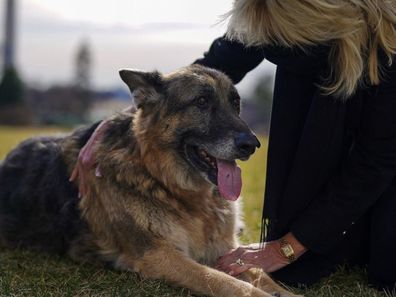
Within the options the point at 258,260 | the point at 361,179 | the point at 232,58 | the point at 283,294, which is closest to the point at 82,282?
the point at 258,260

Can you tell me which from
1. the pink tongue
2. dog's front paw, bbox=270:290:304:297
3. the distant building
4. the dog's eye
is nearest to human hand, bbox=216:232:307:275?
dog's front paw, bbox=270:290:304:297

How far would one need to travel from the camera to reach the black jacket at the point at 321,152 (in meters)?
3.90

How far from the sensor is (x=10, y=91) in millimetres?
49250

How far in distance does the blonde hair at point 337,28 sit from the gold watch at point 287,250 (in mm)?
1065

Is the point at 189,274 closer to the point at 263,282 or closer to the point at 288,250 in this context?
the point at 263,282

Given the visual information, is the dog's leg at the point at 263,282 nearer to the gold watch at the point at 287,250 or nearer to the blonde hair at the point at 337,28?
the gold watch at the point at 287,250

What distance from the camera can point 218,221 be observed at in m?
4.54

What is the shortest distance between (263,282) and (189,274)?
1.63 ft

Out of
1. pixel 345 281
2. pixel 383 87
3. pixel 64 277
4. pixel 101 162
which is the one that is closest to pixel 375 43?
pixel 383 87

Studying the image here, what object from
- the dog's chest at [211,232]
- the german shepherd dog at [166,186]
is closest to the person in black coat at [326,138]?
the dog's chest at [211,232]

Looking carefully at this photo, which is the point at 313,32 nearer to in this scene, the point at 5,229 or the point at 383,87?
the point at 383,87

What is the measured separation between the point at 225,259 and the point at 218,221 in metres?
0.30

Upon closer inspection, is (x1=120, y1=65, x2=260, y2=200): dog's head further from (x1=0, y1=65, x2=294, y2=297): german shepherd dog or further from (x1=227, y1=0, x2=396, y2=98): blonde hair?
(x1=227, y1=0, x2=396, y2=98): blonde hair

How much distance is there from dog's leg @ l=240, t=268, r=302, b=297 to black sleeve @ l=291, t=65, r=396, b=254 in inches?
13.4
